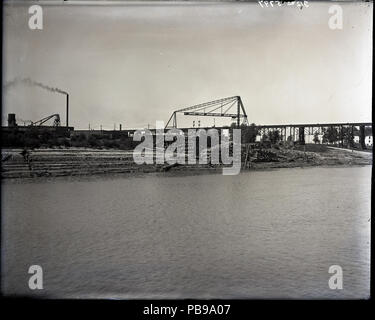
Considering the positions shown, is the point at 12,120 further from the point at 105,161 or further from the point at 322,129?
the point at 322,129

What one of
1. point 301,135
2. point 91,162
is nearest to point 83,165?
point 91,162

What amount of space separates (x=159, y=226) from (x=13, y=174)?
2.37 meters

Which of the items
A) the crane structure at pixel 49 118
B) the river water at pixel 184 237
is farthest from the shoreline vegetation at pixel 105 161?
the crane structure at pixel 49 118

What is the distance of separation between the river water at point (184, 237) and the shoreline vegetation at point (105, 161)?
15 cm

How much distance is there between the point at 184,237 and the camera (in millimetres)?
4531

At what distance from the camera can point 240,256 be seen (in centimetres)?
401

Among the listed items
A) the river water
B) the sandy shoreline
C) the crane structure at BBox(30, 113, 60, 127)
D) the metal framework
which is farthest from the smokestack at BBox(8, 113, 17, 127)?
the metal framework

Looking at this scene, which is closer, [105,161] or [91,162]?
[105,161]

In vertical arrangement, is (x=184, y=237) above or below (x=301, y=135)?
below

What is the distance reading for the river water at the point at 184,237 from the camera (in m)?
3.55

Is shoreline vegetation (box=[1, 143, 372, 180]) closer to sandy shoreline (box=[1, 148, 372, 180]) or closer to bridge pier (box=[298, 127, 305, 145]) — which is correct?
sandy shoreline (box=[1, 148, 372, 180])

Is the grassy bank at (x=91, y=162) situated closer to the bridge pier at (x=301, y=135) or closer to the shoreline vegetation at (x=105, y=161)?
the shoreline vegetation at (x=105, y=161)

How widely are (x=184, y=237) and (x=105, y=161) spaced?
2271 mm

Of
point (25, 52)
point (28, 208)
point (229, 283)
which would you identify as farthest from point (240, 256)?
point (25, 52)
